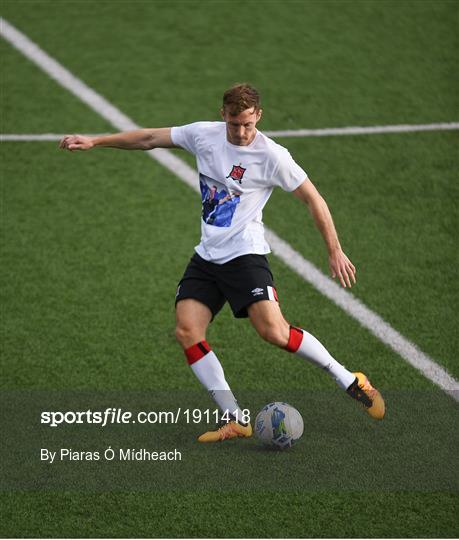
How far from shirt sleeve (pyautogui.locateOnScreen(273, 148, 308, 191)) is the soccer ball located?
4.38ft

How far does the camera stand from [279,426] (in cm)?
640

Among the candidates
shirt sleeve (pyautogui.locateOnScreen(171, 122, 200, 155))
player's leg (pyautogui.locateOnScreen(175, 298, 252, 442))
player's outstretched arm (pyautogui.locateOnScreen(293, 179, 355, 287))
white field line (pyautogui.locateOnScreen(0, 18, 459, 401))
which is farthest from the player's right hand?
white field line (pyautogui.locateOnScreen(0, 18, 459, 401))

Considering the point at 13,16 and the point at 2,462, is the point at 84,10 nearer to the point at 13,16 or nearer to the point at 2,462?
the point at 13,16

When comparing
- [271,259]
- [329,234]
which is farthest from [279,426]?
[271,259]

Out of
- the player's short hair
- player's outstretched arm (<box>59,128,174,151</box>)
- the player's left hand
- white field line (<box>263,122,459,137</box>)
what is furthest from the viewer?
white field line (<box>263,122,459,137</box>)

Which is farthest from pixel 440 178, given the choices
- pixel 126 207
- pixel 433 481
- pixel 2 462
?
pixel 2 462

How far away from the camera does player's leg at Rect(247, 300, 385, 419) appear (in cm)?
644

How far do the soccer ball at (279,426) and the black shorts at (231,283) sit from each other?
2.07 feet

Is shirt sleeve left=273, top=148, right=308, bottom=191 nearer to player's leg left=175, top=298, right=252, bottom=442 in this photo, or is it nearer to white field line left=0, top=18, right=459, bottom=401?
player's leg left=175, top=298, right=252, bottom=442

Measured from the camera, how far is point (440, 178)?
1013cm

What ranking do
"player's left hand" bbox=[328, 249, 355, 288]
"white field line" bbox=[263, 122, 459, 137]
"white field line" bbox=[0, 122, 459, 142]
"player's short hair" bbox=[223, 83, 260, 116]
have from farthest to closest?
"white field line" bbox=[263, 122, 459, 137]
"white field line" bbox=[0, 122, 459, 142]
"player's left hand" bbox=[328, 249, 355, 288]
"player's short hair" bbox=[223, 83, 260, 116]

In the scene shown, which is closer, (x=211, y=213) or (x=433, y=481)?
(x=433, y=481)

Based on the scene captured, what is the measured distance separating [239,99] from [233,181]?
1.78 ft

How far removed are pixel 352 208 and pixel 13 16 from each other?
5.65 metres
